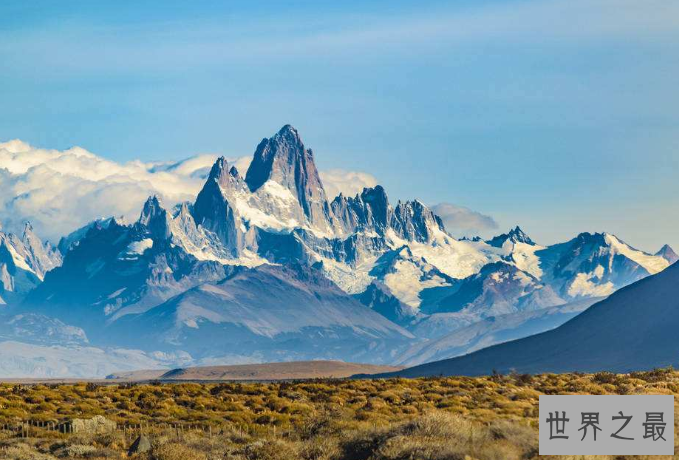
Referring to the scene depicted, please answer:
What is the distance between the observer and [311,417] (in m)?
61.8

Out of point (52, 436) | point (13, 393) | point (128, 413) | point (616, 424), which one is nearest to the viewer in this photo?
point (616, 424)

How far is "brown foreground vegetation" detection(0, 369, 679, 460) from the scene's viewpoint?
47.5 metres

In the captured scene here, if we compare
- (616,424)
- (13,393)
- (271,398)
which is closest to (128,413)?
(271,398)

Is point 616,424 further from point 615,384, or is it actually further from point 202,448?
point 615,384

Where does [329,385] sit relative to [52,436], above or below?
above

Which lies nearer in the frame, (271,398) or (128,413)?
(128,413)

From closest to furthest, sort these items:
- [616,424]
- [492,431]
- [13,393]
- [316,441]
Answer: [616,424] < [492,431] < [316,441] < [13,393]

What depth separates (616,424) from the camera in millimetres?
41000

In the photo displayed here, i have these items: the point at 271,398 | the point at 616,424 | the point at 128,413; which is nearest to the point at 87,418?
the point at 128,413

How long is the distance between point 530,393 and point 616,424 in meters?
31.8

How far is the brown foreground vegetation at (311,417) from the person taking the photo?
47.5m

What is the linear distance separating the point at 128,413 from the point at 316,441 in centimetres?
2114

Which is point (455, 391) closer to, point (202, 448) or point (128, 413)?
point (128, 413)

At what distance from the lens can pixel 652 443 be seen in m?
41.3
